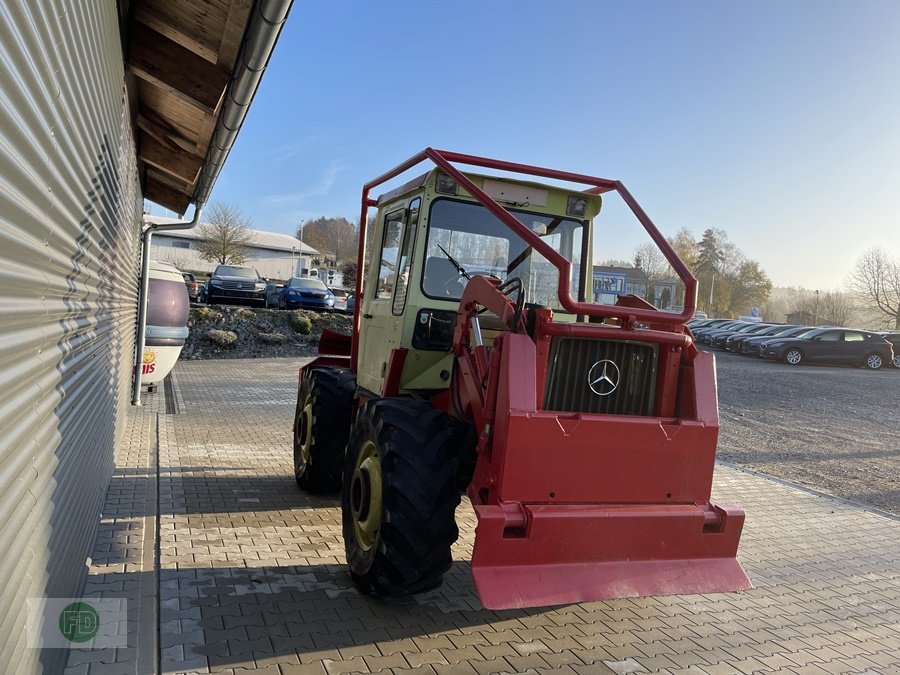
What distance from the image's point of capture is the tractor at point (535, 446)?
3.74 m

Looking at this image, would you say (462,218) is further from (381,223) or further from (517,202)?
(381,223)

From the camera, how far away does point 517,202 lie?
5164 mm

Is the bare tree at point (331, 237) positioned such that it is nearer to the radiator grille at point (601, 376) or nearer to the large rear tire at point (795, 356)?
the large rear tire at point (795, 356)

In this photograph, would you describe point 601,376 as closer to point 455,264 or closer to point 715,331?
point 455,264

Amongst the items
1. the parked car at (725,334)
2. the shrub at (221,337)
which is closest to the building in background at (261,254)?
the parked car at (725,334)

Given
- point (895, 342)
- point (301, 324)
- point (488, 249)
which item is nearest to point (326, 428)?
point (488, 249)

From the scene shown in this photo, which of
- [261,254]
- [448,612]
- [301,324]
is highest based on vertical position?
[261,254]

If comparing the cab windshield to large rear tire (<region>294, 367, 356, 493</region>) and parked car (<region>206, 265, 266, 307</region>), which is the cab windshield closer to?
large rear tire (<region>294, 367, 356, 493</region>)

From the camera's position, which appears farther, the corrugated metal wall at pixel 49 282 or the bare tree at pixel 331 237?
the bare tree at pixel 331 237

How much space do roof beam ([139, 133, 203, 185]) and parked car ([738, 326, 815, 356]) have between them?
76.7ft

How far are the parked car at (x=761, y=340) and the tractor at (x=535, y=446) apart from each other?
24505 millimetres

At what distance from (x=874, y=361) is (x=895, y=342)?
3.06m

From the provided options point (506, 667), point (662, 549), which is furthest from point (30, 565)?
point (662, 549)

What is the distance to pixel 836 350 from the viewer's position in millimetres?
25516
